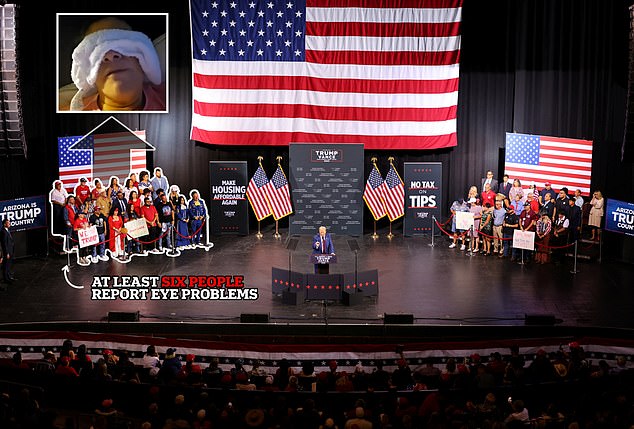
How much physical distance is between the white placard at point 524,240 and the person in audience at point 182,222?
26.0 ft

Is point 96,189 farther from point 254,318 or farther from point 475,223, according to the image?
point 475,223

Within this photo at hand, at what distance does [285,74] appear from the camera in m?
26.6

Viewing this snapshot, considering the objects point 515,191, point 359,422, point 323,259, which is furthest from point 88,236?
point 359,422

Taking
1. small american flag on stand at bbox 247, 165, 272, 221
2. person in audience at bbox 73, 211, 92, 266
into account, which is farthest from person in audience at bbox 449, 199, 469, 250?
person in audience at bbox 73, 211, 92, 266

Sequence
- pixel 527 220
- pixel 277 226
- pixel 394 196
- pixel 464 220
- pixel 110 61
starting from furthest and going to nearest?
1. pixel 277 226
2. pixel 394 196
3. pixel 110 61
4. pixel 464 220
5. pixel 527 220

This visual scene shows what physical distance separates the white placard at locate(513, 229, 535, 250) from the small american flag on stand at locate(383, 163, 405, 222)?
440 cm

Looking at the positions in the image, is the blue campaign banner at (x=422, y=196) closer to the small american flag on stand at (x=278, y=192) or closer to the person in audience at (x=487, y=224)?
the person in audience at (x=487, y=224)

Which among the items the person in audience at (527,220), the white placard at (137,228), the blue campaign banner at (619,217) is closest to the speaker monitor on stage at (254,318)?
the white placard at (137,228)

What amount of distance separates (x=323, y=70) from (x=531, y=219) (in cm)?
702

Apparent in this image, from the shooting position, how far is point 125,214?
77.8 feet

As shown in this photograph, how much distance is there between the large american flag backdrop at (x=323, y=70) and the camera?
2645cm

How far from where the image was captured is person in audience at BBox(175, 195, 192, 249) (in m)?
24.6

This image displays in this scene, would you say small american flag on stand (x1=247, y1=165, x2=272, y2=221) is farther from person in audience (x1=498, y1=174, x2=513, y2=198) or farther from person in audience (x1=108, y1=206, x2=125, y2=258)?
person in audience (x1=498, y1=174, x2=513, y2=198)

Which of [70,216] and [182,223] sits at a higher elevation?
[70,216]
